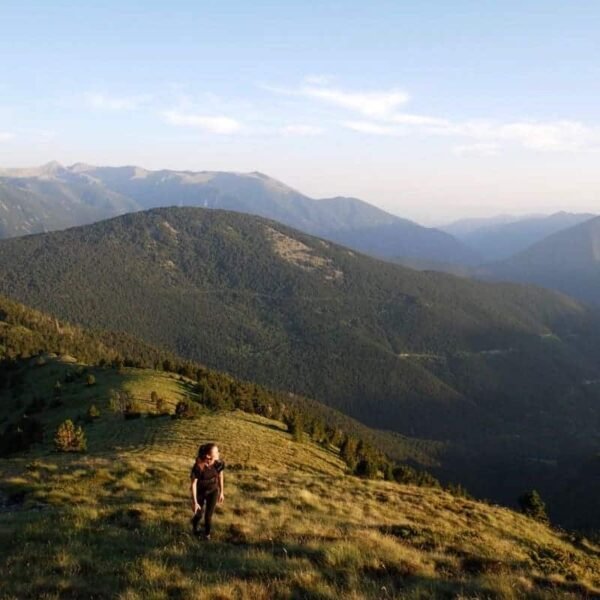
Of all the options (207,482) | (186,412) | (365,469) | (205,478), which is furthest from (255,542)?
(365,469)

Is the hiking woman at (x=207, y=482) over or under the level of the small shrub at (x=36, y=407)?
over

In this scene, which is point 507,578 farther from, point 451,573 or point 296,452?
point 296,452

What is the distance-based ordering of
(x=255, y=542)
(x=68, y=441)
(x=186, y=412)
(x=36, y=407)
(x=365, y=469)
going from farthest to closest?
(x=36, y=407), (x=365, y=469), (x=186, y=412), (x=68, y=441), (x=255, y=542)

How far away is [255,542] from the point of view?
18234 mm

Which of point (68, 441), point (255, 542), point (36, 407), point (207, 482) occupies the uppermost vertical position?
point (207, 482)

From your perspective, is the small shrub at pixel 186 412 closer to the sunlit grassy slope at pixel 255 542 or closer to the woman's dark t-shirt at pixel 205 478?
the sunlit grassy slope at pixel 255 542

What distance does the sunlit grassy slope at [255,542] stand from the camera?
14.1 m

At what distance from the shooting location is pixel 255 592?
13.4 meters

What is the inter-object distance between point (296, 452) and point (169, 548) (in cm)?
4339

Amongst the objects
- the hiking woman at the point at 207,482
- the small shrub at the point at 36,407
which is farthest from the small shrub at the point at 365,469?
the hiking woman at the point at 207,482

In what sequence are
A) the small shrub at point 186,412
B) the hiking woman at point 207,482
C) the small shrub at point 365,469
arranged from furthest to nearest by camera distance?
the small shrub at point 365,469 < the small shrub at point 186,412 < the hiking woman at point 207,482

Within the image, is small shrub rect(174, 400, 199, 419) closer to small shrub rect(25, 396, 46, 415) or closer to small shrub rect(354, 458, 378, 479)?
small shrub rect(354, 458, 378, 479)

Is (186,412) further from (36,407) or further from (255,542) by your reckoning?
(255,542)

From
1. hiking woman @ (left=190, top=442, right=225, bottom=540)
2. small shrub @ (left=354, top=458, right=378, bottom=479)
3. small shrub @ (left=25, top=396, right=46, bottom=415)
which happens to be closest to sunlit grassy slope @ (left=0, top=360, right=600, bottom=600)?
hiking woman @ (left=190, top=442, right=225, bottom=540)
